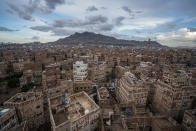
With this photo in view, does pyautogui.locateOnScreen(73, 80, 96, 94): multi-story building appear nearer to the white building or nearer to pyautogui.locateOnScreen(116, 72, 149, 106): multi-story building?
the white building

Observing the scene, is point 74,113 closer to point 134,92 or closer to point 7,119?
point 7,119

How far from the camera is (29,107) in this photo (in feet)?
80.1

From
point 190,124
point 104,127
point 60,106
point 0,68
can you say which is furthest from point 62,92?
point 0,68

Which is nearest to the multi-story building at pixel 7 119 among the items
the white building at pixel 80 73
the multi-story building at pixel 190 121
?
the white building at pixel 80 73

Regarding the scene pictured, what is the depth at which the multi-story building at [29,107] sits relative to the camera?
23.2 m

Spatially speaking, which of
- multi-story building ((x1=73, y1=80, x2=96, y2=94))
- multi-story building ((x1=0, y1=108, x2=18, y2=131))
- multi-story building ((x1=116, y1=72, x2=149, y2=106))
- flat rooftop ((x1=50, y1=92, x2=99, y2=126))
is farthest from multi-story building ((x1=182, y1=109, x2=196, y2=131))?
multi-story building ((x1=0, y1=108, x2=18, y2=131))

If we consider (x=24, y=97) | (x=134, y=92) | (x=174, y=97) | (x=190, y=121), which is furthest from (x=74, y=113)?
(x=174, y=97)

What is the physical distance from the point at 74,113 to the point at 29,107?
12066 mm

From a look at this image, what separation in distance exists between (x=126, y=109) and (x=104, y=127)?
9.96m

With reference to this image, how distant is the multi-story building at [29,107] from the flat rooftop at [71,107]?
4.03 meters

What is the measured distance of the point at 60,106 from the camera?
25156 millimetres

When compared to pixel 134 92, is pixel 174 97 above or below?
below

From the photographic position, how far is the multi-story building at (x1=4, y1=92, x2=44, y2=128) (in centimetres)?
2323

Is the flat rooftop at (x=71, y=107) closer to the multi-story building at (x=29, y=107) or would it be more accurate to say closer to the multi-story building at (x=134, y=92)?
the multi-story building at (x=29, y=107)
